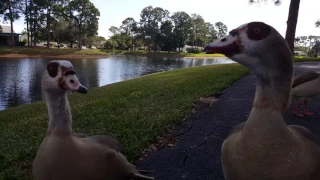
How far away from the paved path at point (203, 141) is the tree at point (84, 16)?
50.0 metres

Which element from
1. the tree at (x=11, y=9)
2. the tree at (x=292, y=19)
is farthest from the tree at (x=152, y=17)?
the tree at (x=292, y=19)

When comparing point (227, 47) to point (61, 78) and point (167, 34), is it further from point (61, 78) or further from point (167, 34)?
point (167, 34)

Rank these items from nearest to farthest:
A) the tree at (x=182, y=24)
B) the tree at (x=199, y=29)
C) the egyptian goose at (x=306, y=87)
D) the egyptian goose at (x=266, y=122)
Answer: the egyptian goose at (x=266, y=122), the egyptian goose at (x=306, y=87), the tree at (x=182, y=24), the tree at (x=199, y=29)

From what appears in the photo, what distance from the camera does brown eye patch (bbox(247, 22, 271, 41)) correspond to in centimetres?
169

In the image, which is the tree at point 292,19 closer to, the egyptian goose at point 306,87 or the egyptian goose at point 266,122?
the egyptian goose at point 306,87

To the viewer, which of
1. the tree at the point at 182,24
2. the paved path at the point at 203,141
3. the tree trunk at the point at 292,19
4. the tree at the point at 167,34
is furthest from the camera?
the tree at the point at 182,24

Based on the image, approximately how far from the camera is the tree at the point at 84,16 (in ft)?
167

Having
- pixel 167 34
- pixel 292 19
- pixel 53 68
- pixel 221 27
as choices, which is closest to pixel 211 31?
pixel 221 27

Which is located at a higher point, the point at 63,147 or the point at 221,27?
the point at 221,27

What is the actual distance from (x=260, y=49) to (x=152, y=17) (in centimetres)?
6498

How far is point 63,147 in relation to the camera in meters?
2.09

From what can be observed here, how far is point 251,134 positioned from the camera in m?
1.64

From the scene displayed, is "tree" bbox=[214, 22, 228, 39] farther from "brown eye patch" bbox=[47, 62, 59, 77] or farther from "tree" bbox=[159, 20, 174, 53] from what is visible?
"brown eye patch" bbox=[47, 62, 59, 77]

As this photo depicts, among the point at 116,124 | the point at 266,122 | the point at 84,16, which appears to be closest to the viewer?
the point at 266,122
